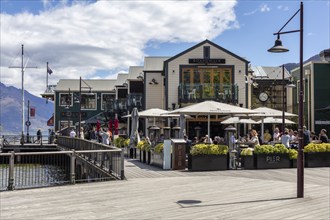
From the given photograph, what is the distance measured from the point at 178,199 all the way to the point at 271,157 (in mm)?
7588

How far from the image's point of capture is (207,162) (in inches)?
629

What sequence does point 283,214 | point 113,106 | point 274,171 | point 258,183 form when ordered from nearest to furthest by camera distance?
point 283,214 < point 258,183 < point 274,171 < point 113,106

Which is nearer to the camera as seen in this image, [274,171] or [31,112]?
[274,171]

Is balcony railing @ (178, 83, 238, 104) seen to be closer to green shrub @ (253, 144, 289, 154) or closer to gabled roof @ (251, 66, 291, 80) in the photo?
gabled roof @ (251, 66, 291, 80)

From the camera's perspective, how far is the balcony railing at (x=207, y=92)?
32.9 metres

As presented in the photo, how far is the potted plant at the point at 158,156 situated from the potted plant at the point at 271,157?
3471 mm

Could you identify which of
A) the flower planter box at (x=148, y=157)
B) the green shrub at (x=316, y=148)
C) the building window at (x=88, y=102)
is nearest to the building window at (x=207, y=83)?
the flower planter box at (x=148, y=157)

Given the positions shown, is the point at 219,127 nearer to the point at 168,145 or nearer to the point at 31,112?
the point at 168,145

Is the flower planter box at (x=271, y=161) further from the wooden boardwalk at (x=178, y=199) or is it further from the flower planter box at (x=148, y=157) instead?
the flower planter box at (x=148, y=157)

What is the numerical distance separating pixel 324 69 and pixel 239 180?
2484 cm

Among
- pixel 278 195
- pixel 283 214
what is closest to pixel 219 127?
pixel 278 195

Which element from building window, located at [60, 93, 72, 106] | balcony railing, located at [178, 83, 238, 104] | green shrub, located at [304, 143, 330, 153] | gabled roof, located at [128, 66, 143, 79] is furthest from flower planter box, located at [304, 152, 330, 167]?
building window, located at [60, 93, 72, 106]

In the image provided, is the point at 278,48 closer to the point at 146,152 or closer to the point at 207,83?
the point at 146,152

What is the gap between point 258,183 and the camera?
12758mm
